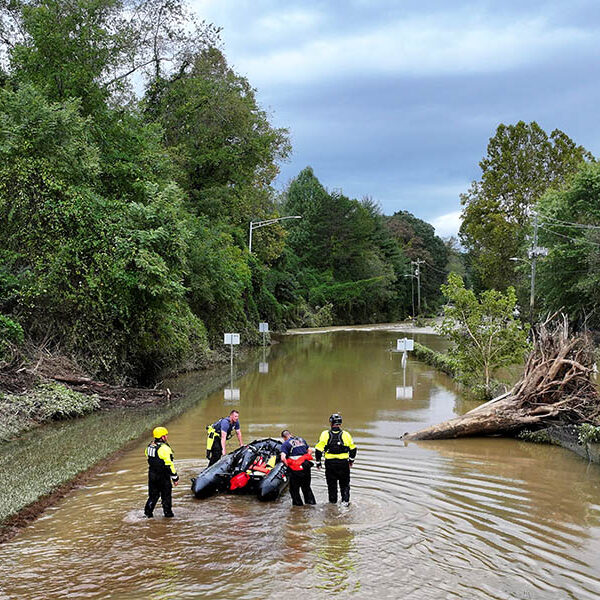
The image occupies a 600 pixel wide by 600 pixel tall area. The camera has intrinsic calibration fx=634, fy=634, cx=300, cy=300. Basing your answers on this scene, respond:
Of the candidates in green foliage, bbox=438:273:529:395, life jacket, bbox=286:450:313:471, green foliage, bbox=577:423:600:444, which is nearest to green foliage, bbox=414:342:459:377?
green foliage, bbox=438:273:529:395

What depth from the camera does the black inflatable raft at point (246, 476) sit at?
1100cm

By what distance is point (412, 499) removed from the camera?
10922 millimetres

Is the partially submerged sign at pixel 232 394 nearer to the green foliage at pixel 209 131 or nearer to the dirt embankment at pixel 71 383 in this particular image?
the dirt embankment at pixel 71 383

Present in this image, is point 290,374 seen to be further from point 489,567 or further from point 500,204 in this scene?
point 500,204

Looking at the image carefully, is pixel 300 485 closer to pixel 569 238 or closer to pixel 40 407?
pixel 40 407

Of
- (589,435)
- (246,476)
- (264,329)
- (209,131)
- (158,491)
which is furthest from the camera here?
(264,329)

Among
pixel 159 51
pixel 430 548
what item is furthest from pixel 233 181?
pixel 430 548

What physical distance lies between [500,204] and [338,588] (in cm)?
5471

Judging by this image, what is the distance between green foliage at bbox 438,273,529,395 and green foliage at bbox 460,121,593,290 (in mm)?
33780

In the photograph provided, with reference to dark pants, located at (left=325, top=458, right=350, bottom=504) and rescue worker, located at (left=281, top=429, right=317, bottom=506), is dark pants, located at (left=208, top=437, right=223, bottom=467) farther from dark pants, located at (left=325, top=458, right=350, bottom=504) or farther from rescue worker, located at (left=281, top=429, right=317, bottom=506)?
dark pants, located at (left=325, top=458, right=350, bottom=504)

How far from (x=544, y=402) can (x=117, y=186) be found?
663 inches

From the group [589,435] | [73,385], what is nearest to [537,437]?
[589,435]

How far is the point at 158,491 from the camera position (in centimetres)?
976

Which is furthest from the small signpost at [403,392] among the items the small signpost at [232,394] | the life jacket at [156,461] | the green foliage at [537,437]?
the life jacket at [156,461]
